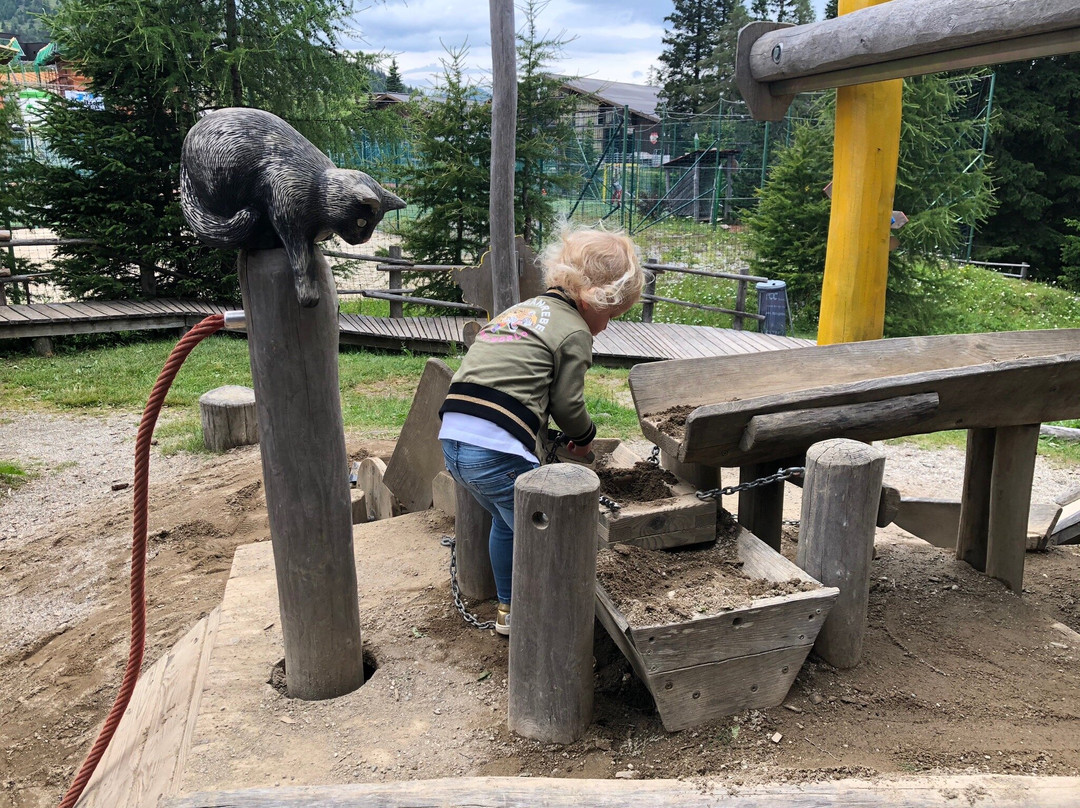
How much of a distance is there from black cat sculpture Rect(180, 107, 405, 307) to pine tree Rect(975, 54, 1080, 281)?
19.5 m

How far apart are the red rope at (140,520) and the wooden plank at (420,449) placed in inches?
60.0

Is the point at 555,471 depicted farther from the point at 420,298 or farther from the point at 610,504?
the point at 420,298

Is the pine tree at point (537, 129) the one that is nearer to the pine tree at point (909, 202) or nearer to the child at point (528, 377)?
the pine tree at point (909, 202)

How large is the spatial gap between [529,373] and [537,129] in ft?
31.2

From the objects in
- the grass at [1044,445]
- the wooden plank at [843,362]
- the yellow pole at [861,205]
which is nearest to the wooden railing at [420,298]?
the grass at [1044,445]

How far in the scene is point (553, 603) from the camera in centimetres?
220

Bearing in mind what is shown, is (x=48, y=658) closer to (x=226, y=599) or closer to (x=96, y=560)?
(x=96, y=560)

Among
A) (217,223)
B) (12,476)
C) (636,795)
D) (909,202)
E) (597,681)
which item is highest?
(909,202)

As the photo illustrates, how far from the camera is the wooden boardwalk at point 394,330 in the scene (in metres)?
9.30

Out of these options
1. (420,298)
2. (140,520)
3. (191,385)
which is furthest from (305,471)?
(420,298)

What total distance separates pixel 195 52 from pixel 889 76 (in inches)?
357

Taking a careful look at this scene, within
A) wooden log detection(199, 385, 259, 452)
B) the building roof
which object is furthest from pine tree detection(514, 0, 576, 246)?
the building roof

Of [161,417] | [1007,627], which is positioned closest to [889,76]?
[1007,627]

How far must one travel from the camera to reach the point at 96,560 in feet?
15.3
